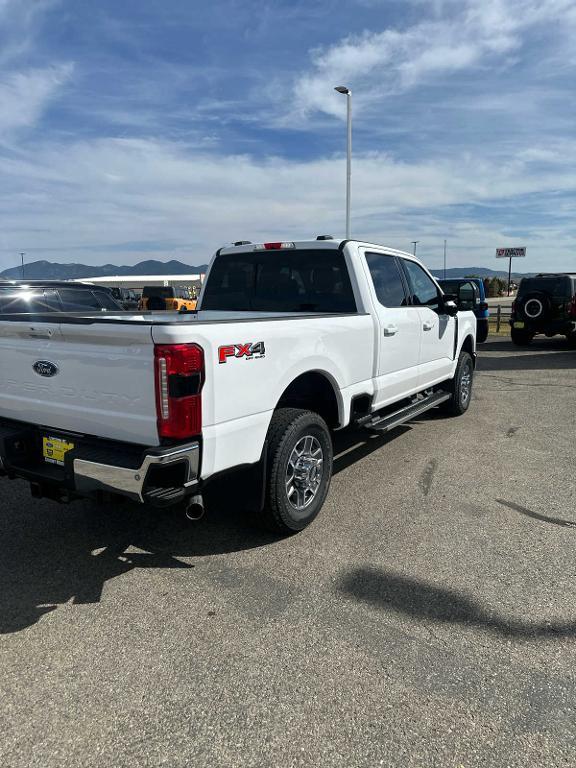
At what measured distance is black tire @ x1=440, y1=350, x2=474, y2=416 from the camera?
7.04 m

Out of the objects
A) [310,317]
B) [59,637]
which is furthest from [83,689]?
[310,317]

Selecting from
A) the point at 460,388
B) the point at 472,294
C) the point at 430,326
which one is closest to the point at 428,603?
the point at 430,326

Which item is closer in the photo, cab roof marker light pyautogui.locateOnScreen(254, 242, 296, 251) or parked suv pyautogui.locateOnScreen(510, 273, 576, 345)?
cab roof marker light pyautogui.locateOnScreen(254, 242, 296, 251)

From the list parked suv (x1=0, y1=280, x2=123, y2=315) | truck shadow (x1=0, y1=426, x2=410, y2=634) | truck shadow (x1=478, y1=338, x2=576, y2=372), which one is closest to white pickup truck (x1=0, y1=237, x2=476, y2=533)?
truck shadow (x1=0, y1=426, x2=410, y2=634)

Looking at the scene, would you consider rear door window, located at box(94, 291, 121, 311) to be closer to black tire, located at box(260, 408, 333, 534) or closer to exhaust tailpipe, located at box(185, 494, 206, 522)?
black tire, located at box(260, 408, 333, 534)

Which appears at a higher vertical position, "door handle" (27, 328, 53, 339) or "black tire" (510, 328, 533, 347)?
"door handle" (27, 328, 53, 339)

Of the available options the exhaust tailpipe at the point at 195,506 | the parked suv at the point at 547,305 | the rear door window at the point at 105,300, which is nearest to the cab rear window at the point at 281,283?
the exhaust tailpipe at the point at 195,506

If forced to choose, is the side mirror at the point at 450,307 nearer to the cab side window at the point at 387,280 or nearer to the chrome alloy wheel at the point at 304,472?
the cab side window at the point at 387,280

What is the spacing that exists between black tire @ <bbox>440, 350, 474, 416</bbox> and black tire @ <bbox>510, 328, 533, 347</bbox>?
8.93 metres

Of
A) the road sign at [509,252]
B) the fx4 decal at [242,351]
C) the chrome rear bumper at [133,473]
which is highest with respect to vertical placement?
the road sign at [509,252]

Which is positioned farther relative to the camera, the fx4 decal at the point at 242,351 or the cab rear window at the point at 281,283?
the cab rear window at the point at 281,283

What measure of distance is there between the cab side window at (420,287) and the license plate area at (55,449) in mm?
3840

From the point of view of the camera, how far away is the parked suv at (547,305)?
1471 centimetres

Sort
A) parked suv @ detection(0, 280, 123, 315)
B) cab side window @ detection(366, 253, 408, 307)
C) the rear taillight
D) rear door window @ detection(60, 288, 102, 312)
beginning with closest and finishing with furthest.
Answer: the rear taillight, cab side window @ detection(366, 253, 408, 307), parked suv @ detection(0, 280, 123, 315), rear door window @ detection(60, 288, 102, 312)
